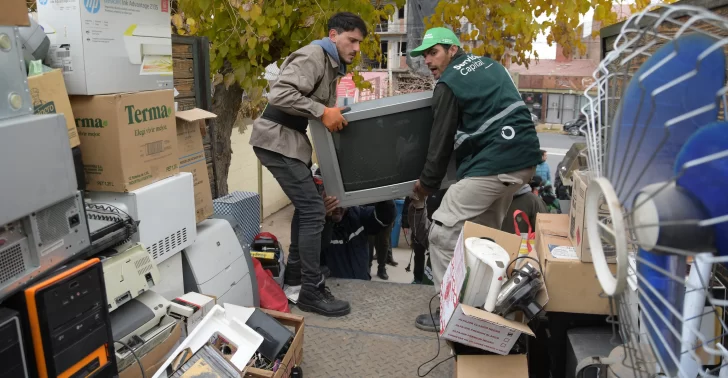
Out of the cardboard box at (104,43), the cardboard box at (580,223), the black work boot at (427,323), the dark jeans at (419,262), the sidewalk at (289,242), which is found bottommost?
the sidewalk at (289,242)

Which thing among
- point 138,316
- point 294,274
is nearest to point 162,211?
point 138,316

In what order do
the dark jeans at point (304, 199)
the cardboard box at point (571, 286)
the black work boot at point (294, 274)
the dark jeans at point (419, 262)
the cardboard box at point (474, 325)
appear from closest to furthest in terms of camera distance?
the cardboard box at point (474, 325), the cardboard box at point (571, 286), the dark jeans at point (304, 199), the black work boot at point (294, 274), the dark jeans at point (419, 262)

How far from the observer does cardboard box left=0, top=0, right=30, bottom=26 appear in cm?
177

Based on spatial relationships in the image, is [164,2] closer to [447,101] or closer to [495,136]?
[447,101]

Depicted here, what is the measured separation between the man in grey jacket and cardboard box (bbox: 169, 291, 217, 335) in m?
0.78

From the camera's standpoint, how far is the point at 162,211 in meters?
2.94

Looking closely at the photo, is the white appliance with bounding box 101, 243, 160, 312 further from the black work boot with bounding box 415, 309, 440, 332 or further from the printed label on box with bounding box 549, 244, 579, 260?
the printed label on box with bounding box 549, 244, 579, 260

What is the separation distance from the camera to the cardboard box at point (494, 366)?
2545 millimetres

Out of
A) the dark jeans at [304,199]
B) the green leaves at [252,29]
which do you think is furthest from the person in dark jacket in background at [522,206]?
the green leaves at [252,29]

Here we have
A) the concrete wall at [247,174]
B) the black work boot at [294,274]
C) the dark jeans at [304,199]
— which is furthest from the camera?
the concrete wall at [247,174]

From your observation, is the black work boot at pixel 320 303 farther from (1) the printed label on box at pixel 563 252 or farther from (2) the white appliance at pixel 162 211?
(1) the printed label on box at pixel 563 252

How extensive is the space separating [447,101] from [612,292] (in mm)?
2468

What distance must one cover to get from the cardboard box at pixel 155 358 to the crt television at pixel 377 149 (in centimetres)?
148

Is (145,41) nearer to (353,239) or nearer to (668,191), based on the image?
(353,239)
